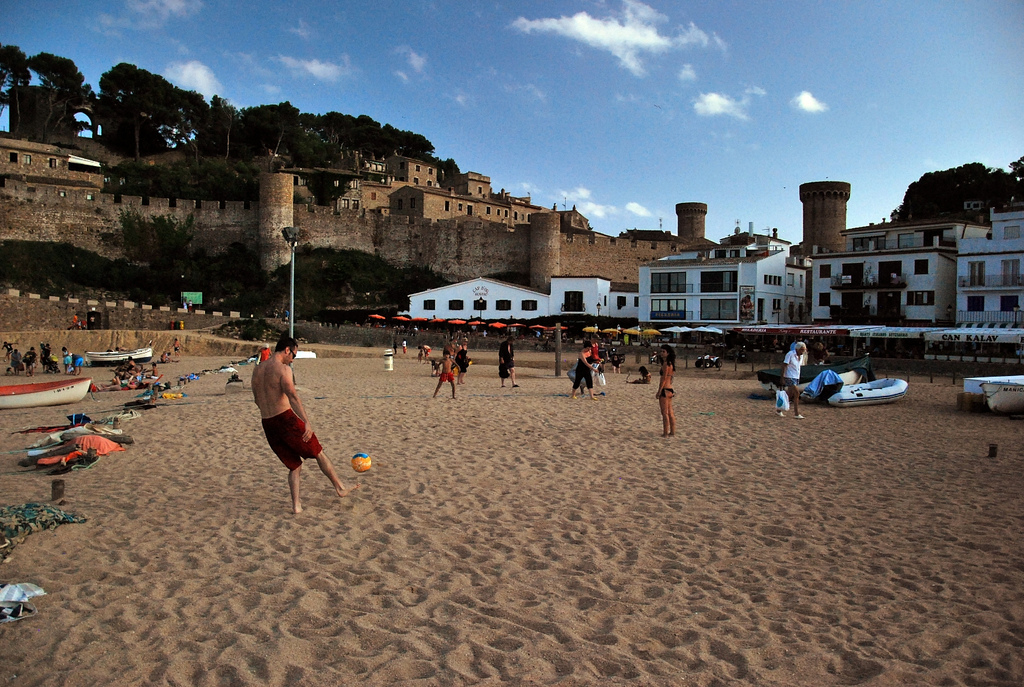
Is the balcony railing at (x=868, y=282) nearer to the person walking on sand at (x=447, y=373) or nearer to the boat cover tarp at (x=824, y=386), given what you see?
the boat cover tarp at (x=824, y=386)

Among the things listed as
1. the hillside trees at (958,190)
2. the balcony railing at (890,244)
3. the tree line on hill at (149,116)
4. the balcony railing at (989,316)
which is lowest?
the balcony railing at (989,316)

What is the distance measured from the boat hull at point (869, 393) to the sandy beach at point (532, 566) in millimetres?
4130

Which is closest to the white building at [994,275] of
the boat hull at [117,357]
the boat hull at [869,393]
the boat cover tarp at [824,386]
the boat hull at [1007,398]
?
the boat hull at [869,393]

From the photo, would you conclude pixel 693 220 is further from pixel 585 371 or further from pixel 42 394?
pixel 42 394

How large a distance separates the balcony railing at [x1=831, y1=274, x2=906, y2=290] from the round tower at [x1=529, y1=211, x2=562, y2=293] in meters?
19.3

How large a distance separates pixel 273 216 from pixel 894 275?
128ft

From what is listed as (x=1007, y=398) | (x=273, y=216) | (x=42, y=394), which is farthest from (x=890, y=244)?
(x=273, y=216)

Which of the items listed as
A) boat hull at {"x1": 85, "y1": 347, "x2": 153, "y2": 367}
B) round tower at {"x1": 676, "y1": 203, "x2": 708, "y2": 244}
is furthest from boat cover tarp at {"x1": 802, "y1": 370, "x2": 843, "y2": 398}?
round tower at {"x1": 676, "y1": 203, "x2": 708, "y2": 244}

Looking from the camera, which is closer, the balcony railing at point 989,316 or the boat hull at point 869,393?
the boat hull at point 869,393

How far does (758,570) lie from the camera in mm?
4801

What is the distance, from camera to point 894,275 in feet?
115

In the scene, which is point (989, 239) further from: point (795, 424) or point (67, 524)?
point (67, 524)

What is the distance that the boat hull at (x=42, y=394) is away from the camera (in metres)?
Result: 14.2

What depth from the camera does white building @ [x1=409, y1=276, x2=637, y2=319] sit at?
44938 mm
